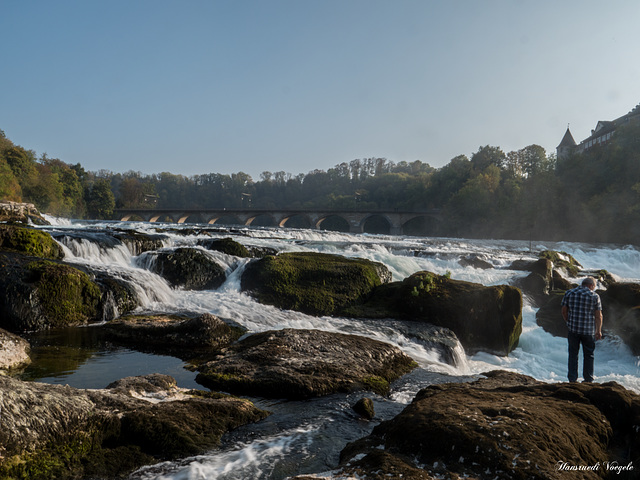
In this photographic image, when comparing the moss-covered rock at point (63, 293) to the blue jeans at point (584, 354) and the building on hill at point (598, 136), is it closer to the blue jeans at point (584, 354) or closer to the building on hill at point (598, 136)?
the blue jeans at point (584, 354)

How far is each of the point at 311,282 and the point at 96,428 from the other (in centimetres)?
932

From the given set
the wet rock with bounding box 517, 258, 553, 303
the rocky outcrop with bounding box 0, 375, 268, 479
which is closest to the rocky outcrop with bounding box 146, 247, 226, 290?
the rocky outcrop with bounding box 0, 375, 268, 479

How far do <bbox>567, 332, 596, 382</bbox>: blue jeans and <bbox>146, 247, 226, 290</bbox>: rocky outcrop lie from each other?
10004 millimetres

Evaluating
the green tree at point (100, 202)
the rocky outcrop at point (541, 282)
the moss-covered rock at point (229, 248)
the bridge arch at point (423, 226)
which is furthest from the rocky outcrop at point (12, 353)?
the green tree at point (100, 202)

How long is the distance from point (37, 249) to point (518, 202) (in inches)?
2735

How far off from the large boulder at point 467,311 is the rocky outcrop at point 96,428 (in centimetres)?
721

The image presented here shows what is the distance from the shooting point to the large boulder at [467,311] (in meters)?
10.9

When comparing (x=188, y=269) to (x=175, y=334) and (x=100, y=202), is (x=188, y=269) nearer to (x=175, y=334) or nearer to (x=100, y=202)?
(x=175, y=334)

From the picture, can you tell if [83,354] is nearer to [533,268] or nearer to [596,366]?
[596,366]

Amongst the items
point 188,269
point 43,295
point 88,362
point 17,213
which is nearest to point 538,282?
point 188,269

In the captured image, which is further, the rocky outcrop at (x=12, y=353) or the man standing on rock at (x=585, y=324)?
the man standing on rock at (x=585, y=324)

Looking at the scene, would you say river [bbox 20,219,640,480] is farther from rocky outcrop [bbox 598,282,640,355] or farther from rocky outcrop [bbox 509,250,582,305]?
rocky outcrop [bbox 509,250,582,305]

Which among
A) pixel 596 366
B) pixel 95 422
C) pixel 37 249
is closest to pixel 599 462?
pixel 95 422

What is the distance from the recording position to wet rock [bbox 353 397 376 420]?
17.9 ft
